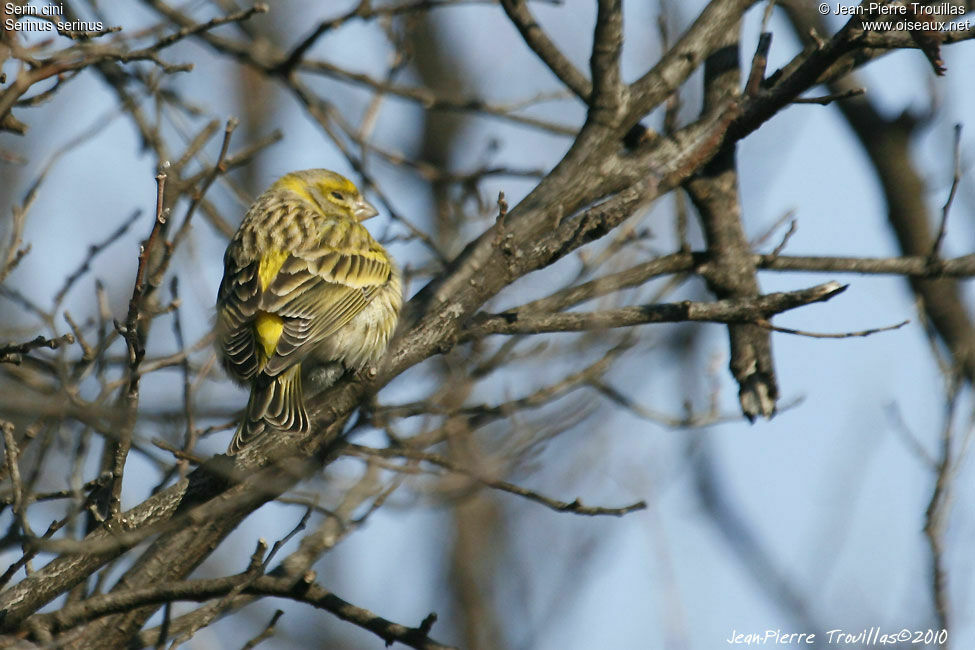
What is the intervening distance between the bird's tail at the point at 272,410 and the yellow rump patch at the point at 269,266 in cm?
68

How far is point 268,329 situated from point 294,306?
18cm

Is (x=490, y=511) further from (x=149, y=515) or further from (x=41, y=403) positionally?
(x=41, y=403)

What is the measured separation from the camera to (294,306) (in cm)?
568

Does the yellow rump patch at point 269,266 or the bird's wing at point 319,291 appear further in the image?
the yellow rump patch at point 269,266

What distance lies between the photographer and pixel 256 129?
1317cm

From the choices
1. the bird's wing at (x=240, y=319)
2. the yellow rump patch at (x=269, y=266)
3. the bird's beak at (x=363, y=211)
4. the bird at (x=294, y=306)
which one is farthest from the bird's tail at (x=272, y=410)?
the bird's beak at (x=363, y=211)

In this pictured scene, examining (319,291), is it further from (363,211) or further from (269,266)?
(363,211)

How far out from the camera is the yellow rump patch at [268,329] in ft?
18.3

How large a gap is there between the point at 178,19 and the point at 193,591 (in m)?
3.98

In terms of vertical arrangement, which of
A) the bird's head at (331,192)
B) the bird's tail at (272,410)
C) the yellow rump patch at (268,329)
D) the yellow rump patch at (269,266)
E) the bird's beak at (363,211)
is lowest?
the bird's tail at (272,410)

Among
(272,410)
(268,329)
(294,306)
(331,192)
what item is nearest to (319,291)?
(294,306)

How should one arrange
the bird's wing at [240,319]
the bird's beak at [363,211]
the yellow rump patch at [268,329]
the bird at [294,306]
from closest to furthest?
the bird at [294,306] < the bird's wing at [240,319] < the yellow rump patch at [268,329] < the bird's beak at [363,211]

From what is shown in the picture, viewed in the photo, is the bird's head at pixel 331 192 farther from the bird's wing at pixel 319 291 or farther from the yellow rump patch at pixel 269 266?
the yellow rump patch at pixel 269 266

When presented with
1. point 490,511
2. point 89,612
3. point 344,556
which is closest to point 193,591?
point 89,612
